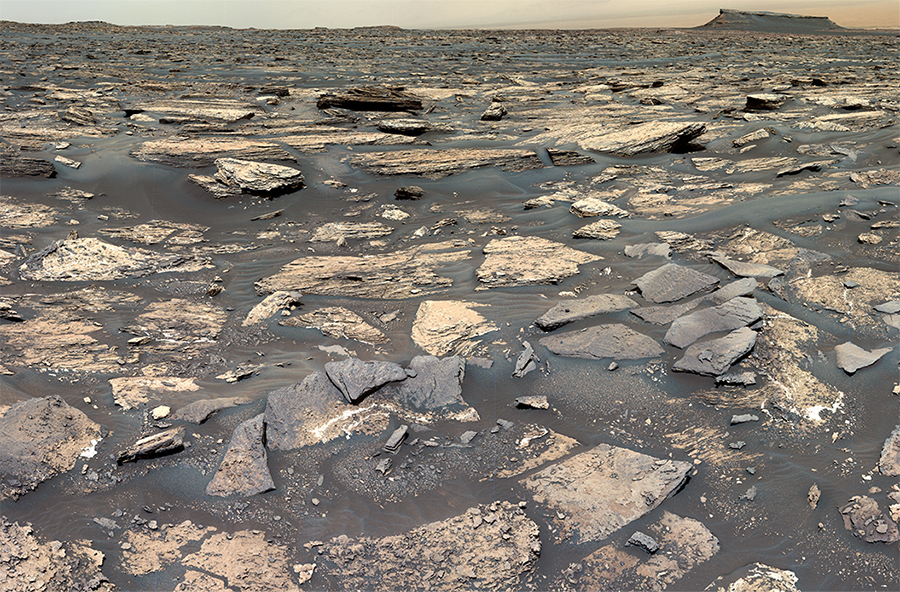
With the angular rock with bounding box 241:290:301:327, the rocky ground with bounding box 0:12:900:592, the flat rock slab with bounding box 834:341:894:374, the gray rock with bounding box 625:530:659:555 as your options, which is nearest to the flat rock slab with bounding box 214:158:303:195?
the rocky ground with bounding box 0:12:900:592

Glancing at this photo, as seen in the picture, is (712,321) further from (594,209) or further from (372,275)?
(372,275)

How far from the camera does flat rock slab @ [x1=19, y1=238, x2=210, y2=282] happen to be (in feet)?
15.0

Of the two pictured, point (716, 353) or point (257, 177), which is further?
point (257, 177)

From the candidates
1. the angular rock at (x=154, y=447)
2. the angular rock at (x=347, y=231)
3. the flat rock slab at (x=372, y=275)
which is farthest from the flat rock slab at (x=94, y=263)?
the angular rock at (x=154, y=447)

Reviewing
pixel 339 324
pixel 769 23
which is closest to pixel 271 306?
pixel 339 324

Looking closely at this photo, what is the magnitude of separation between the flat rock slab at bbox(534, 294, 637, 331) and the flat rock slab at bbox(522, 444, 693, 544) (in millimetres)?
1022

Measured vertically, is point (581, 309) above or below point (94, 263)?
below

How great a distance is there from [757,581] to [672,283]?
2184 millimetres

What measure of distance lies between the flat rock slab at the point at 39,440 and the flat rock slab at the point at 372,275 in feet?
5.83

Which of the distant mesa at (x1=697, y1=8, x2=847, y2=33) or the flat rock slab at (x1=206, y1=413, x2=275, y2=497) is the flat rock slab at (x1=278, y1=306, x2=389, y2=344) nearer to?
the flat rock slab at (x1=206, y1=413, x2=275, y2=497)

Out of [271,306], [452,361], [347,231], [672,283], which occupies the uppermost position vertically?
[347,231]

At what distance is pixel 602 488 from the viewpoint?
2.67 metres

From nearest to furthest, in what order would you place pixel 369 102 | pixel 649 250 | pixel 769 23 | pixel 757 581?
pixel 757 581 → pixel 649 250 → pixel 369 102 → pixel 769 23

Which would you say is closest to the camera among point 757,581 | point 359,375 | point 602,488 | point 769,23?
point 757,581
